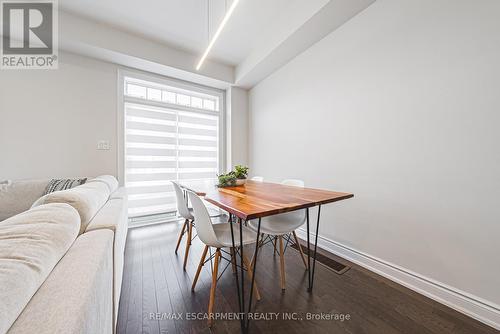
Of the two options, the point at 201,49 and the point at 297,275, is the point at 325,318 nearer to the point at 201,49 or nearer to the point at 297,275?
the point at 297,275

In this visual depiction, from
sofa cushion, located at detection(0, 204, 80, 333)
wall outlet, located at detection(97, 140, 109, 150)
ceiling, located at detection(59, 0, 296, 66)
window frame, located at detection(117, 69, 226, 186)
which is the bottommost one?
sofa cushion, located at detection(0, 204, 80, 333)

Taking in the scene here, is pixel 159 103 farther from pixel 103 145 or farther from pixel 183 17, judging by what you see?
pixel 183 17

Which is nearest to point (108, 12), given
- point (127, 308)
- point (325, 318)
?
point (127, 308)

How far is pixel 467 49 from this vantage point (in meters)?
1.33

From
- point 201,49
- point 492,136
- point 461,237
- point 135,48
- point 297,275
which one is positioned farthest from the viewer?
point 201,49

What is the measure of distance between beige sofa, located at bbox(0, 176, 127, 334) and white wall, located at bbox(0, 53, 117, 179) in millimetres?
2029

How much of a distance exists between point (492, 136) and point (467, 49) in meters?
0.64

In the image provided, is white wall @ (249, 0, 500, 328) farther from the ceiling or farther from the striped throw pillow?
the striped throw pillow

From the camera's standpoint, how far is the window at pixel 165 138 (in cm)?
304

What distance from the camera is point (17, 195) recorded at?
200cm

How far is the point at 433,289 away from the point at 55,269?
2353 millimetres

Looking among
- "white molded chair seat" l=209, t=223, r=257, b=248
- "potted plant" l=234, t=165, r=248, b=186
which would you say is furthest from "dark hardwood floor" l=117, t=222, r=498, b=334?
"potted plant" l=234, t=165, r=248, b=186

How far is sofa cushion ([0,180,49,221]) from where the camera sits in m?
1.93

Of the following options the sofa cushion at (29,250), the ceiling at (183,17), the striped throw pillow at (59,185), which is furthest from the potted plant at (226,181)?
the ceiling at (183,17)
